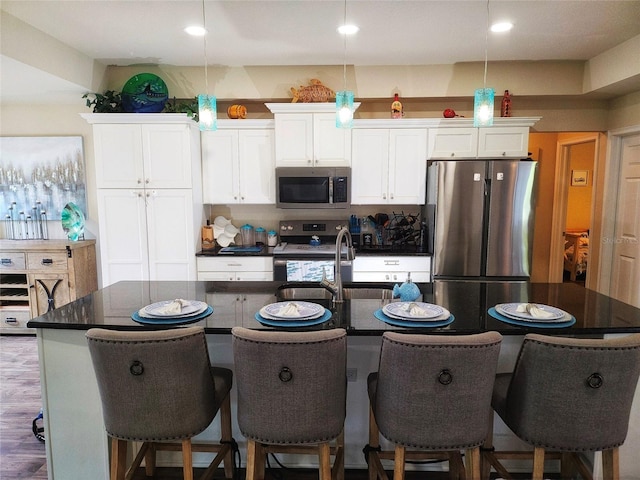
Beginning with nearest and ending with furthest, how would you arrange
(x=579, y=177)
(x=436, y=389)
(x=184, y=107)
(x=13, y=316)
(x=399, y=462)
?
1. (x=436, y=389)
2. (x=399, y=462)
3. (x=184, y=107)
4. (x=13, y=316)
5. (x=579, y=177)

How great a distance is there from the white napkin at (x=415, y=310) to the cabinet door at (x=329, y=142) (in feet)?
7.75

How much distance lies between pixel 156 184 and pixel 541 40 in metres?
3.49

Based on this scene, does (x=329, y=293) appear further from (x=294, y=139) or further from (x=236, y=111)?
(x=236, y=111)

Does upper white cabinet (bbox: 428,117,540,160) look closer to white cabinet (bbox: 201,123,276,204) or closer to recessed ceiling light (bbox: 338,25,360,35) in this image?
recessed ceiling light (bbox: 338,25,360,35)

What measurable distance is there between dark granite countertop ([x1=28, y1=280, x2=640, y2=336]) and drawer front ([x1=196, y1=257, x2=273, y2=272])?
147 centimetres

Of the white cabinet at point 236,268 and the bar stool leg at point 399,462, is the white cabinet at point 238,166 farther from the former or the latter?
the bar stool leg at point 399,462

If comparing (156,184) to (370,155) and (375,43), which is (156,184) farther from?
(375,43)

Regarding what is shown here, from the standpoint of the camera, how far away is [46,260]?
12.7 ft

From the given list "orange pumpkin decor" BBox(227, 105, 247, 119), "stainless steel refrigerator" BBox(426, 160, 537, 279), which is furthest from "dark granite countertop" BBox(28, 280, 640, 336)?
"orange pumpkin decor" BBox(227, 105, 247, 119)

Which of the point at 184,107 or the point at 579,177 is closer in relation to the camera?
the point at 184,107

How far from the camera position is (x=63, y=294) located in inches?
156

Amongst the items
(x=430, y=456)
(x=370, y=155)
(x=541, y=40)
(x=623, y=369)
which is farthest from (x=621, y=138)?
(x=430, y=456)

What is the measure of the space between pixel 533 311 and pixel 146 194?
3.35m

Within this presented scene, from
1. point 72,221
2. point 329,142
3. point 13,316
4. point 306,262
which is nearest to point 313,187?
point 329,142
